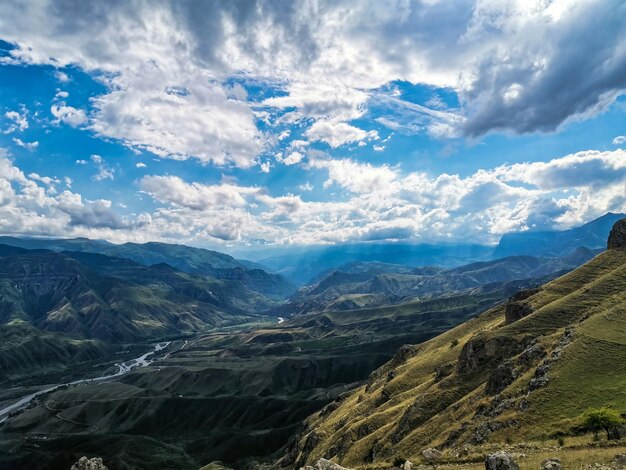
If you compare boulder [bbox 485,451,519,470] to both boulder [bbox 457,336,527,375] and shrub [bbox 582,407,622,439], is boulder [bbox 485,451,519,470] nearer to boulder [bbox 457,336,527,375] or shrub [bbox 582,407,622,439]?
shrub [bbox 582,407,622,439]

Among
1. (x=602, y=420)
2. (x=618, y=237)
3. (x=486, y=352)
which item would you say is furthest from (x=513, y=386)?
(x=618, y=237)

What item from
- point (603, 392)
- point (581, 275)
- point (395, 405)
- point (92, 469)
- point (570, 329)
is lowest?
point (92, 469)

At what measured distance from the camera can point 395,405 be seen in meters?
98.2

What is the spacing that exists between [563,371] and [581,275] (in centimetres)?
5186

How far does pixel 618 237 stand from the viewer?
10950 centimetres

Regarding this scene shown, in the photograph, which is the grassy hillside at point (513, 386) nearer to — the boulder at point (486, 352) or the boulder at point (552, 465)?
the boulder at point (486, 352)

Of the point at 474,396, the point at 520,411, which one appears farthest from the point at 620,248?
the point at 520,411

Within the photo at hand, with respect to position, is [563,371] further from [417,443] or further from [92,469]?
[92,469]

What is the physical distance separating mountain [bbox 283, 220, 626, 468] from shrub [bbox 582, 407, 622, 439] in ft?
6.64

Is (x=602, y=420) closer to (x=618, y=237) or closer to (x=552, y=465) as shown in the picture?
(x=552, y=465)

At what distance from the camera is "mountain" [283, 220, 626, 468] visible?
5591 centimetres

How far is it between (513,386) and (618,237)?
2667 inches

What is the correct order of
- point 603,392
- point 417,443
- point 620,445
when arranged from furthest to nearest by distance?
point 417,443 → point 603,392 → point 620,445

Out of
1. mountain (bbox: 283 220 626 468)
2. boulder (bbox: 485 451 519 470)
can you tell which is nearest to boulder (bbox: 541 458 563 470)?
mountain (bbox: 283 220 626 468)
